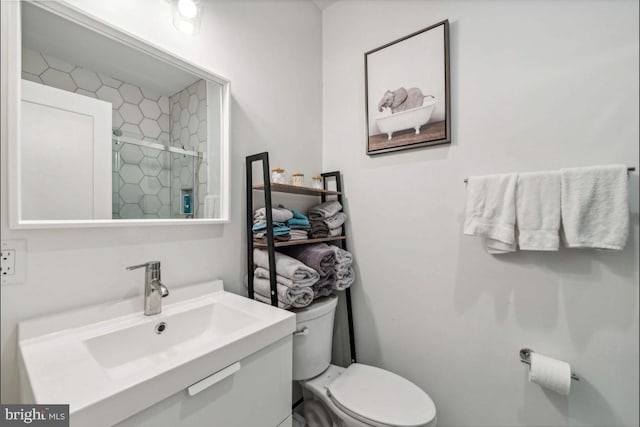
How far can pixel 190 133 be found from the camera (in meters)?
1.09

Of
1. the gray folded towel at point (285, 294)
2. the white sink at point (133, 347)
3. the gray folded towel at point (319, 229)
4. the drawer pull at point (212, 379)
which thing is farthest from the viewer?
the gray folded towel at point (319, 229)

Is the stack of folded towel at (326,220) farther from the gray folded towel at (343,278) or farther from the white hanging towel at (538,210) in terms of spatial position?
the white hanging towel at (538,210)

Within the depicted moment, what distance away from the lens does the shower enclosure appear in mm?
901

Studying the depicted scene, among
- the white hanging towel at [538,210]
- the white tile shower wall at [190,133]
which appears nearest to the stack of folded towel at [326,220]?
the white tile shower wall at [190,133]

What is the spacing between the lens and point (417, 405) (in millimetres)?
1077

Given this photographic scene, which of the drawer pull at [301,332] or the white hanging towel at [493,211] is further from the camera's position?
the drawer pull at [301,332]

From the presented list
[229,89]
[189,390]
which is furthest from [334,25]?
[189,390]

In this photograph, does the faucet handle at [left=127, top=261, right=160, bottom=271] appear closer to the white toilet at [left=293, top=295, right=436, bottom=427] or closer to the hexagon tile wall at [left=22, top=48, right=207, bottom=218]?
the hexagon tile wall at [left=22, top=48, right=207, bottom=218]

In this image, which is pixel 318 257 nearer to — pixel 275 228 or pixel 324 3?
pixel 275 228

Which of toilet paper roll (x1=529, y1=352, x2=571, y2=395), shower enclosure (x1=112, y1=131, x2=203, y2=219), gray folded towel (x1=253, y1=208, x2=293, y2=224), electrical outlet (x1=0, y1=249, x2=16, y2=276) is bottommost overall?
toilet paper roll (x1=529, y1=352, x2=571, y2=395)

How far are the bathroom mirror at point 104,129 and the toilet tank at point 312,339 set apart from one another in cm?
58

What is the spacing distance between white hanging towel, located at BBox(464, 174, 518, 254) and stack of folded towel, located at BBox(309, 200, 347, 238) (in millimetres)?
653

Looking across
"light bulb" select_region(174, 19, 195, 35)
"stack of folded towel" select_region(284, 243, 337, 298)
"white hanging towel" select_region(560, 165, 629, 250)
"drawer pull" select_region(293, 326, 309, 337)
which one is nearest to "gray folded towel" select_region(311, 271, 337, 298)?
"stack of folded towel" select_region(284, 243, 337, 298)

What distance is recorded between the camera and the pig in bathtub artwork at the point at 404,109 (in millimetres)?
1350
